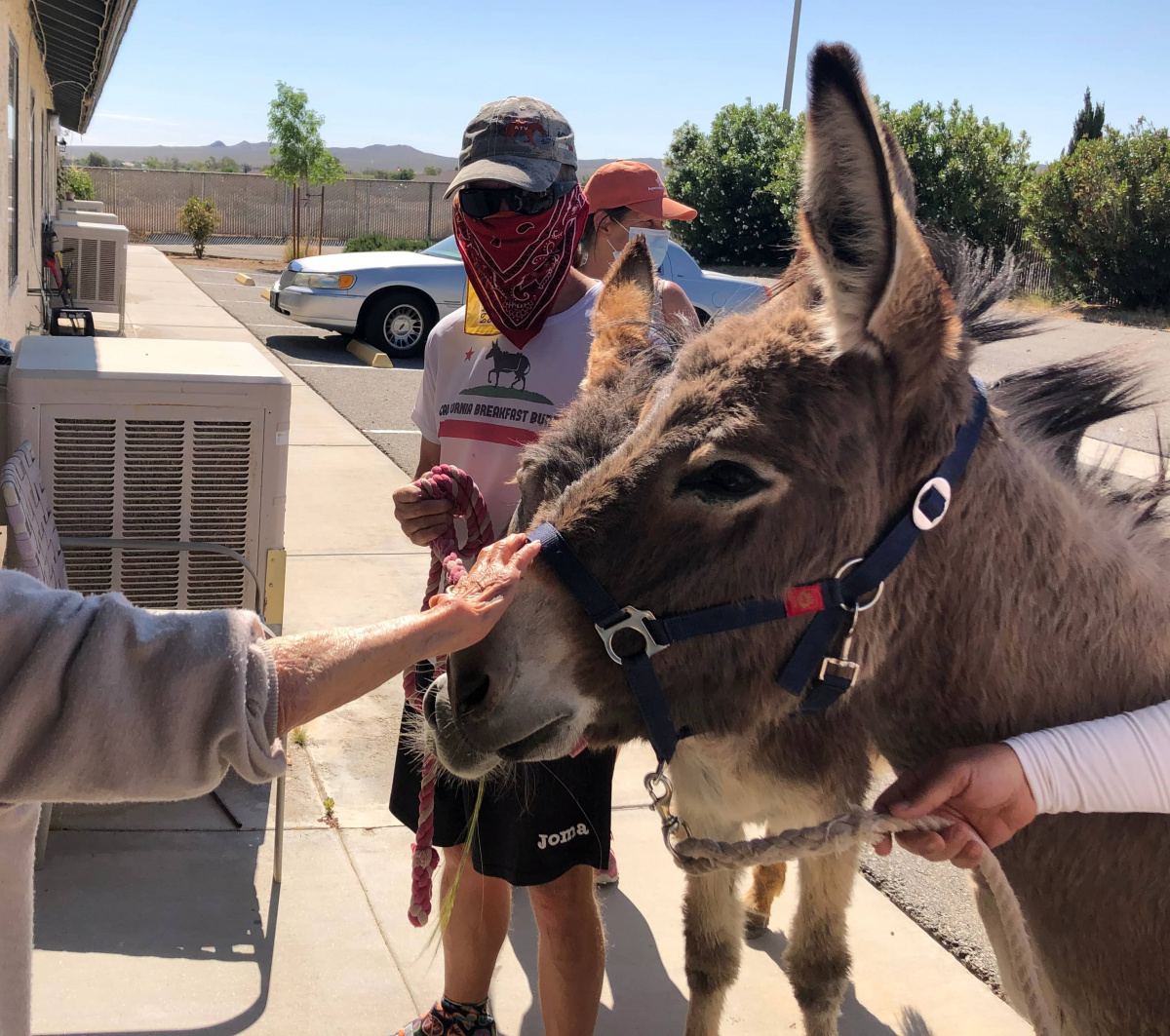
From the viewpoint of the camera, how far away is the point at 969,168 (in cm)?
2294

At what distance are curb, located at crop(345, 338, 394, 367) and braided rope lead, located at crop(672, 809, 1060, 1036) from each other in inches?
488

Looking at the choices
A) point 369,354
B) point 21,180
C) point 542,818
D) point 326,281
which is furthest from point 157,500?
point 326,281

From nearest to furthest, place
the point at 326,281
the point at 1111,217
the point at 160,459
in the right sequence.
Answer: the point at 160,459
the point at 326,281
the point at 1111,217

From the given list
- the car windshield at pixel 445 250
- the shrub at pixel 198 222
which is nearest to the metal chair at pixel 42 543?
the car windshield at pixel 445 250

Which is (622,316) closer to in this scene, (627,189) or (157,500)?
(157,500)

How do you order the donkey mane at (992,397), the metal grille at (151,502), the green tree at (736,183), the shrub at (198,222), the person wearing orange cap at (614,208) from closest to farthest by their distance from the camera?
the donkey mane at (992,397) → the metal grille at (151,502) → the person wearing orange cap at (614,208) → the green tree at (736,183) → the shrub at (198,222)

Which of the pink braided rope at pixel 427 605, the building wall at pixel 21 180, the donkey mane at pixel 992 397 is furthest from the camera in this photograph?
the building wall at pixel 21 180

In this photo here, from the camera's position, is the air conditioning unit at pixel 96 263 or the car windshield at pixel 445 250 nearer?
the air conditioning unit at pixel 96 263

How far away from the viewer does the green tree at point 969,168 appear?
73.2 ft

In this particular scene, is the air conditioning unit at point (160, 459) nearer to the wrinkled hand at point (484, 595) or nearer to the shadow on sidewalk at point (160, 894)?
the shadow on sidewalk at point (160, 894)

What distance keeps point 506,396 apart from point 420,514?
39 centimetres

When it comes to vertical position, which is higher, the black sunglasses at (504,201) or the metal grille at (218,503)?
the black sunglasses at (504,201)

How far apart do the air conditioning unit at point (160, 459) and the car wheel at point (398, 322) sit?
10.7 m

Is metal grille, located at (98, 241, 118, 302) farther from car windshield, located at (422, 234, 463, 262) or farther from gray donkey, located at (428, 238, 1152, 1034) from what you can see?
gray donkey, located at (428, 238, 1152, 1034)
